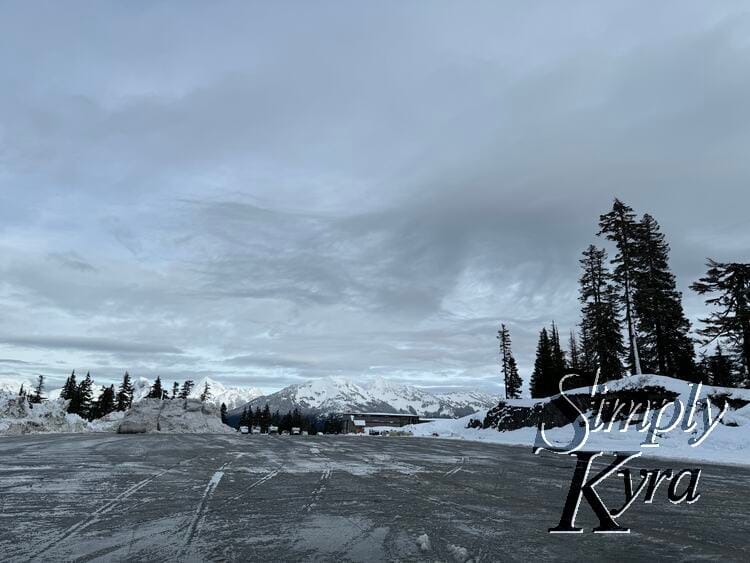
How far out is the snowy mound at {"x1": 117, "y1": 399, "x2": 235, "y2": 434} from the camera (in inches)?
1816

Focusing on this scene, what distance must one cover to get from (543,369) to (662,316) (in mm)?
21401

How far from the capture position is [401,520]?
6.52 metres

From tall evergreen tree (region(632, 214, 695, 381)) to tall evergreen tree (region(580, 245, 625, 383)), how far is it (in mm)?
2671

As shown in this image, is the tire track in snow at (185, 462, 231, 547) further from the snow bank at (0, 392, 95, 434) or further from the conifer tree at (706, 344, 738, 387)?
the conifer tree at (706, 344, 738, 387)

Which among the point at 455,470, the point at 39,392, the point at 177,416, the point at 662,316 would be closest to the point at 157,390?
the point at 39,392

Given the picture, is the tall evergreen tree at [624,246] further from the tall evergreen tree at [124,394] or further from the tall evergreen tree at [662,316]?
the tall evergreen tree at [124,394]

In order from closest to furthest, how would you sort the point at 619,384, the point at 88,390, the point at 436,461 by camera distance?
the point at 436,461 < the point at 619,384 < the point at 88,390

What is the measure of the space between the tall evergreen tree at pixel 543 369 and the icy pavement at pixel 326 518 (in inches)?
1990

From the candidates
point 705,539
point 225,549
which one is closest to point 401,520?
point 225,549

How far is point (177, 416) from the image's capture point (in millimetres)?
48594

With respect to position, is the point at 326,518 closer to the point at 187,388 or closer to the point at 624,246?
the point at 624,246

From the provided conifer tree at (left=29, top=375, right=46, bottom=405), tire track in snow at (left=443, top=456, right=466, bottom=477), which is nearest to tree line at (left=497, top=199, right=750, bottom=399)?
tire track in snow at (left=443, top=456, right=466, bottom=477)

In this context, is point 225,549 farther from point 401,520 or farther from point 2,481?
point 2,481

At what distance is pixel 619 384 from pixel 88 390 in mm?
97889
